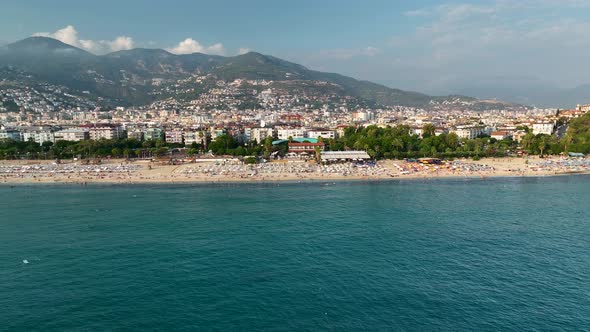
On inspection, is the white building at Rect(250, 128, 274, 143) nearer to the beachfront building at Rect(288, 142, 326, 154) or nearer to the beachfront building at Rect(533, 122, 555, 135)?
the beachfront building at Rect(288, 142, 326, 154)

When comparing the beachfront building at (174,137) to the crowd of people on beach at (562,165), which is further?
the beachfront building at (174,137)

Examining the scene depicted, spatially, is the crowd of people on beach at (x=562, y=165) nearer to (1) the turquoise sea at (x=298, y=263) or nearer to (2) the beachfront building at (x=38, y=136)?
→ (1) the turquoise sea at (x=298, y=263)

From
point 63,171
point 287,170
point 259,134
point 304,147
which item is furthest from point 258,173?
point 259,134

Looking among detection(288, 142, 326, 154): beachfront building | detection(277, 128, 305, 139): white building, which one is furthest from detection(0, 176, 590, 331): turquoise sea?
detection(277, 128, 305, 139): white building

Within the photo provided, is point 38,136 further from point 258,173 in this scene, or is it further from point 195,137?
point 258,173

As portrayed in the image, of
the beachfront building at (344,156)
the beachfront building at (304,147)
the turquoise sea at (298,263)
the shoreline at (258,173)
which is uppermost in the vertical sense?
the beachfront building at (304,147)

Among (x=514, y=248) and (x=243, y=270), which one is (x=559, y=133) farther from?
(x=243, y=270)

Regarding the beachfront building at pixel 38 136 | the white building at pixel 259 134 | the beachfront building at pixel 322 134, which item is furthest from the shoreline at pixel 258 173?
the white building at pixel 259 134

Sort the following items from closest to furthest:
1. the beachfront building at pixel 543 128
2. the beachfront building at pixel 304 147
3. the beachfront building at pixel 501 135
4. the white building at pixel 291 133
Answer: the beachfront building at pixel 304 147
the beachfront building at pixel 501 135
the beachfront building at pixel 543 128
the white building at pixel 291 133
